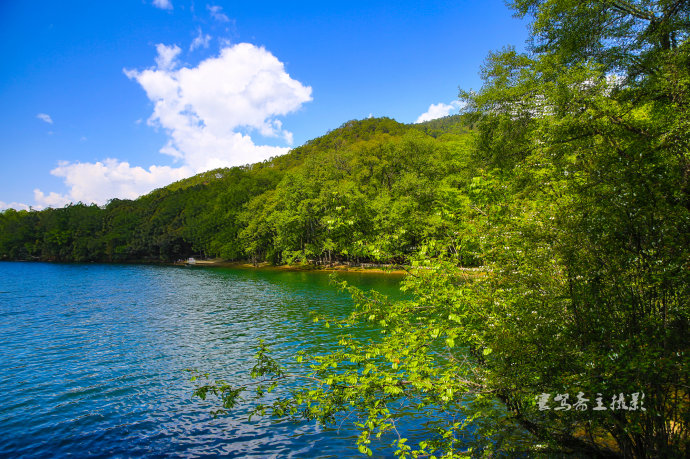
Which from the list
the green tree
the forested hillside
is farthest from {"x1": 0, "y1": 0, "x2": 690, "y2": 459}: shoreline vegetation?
the forested hillside

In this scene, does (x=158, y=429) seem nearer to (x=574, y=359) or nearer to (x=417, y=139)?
(x=574, y=359)

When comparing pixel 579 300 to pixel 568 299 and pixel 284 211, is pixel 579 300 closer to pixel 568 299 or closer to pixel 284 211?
pixel 568 299

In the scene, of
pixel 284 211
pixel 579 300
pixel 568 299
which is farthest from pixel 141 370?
pixel 284 211

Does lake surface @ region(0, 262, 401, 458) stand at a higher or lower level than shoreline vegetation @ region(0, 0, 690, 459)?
lower

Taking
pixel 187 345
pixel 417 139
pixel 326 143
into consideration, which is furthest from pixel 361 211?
pixel 326 143

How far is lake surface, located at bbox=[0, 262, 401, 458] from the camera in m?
9.11

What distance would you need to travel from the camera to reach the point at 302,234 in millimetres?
64750

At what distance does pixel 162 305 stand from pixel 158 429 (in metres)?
21.7

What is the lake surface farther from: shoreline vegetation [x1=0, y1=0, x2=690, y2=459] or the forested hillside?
the forested hillside

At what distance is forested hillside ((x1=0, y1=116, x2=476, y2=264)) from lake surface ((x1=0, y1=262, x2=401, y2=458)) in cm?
1743

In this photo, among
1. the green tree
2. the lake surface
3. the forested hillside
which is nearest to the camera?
the green tree

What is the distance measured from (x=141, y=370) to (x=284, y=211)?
5184 cm

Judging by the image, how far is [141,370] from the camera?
47.2 feet

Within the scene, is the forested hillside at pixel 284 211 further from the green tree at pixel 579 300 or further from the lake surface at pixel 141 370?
the green tree at pixel 579 300
